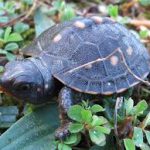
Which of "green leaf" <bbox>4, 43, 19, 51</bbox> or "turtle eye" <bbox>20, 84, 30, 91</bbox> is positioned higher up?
"turtle eye" <bbox>20, 84, 30, 91</bbox>

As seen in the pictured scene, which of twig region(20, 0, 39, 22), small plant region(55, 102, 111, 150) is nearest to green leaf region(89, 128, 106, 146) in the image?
small plant region(55, 102, 111, 150)

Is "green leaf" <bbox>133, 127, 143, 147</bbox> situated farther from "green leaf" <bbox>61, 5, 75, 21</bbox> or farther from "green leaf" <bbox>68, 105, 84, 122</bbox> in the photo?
"green leaf" <bbox>61, 5, 75, 21</bbox>

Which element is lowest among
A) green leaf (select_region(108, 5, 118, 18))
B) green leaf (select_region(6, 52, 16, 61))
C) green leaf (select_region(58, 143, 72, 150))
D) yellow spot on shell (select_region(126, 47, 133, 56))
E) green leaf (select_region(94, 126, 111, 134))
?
green leaf (select_region(58, 143, 72, 150))

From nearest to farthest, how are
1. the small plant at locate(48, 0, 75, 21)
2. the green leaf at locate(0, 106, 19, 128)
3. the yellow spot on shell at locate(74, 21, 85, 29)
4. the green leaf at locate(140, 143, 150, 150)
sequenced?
the green leaf at locate(140, 143, 150, 150) < the green leaf at locate(0, 106, 19, 128) < the yellow spot on shell at locate(74, 21, 85, 29) < the small plant at locate(48, 0, 75, 21)

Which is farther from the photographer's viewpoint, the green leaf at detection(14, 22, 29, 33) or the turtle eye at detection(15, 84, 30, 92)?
the green leaf at detection(14, 22, 29, 33)

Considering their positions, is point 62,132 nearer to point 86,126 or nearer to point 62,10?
point 86,126

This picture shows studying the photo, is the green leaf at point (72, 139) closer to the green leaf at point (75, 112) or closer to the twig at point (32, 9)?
the green leaf at point (75, 112)
